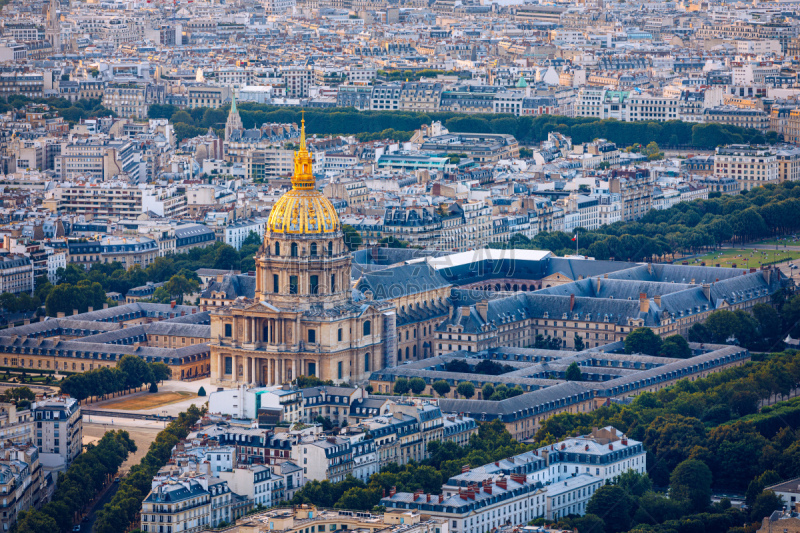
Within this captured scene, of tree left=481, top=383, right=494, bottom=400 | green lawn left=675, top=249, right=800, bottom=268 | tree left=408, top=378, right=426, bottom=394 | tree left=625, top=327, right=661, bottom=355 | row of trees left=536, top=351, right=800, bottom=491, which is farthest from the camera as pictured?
green lawn left=675, top=249, right=800, bottom=268

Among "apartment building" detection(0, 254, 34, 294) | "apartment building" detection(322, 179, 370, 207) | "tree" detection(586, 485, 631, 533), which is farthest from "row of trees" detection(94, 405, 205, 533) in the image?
"apartment building" detection(322, 179, 370, 207)

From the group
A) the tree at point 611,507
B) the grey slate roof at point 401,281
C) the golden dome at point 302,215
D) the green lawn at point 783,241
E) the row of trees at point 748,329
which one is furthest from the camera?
the green lawn at point 783,241

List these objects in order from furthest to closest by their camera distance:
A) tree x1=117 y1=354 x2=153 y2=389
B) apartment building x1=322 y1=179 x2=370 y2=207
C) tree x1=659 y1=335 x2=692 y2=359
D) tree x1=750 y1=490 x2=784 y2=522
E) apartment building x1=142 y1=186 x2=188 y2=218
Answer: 1. apartment building x1=322 y1=179 x2=370 y2=207
2. apartment building x1=142 y1=186 x2=188 y2=218
3. tree x1=659 y1=335 x2=692 y2=359
4. tree x1=117 y1=354 x2=153 y2=389
5. tree x1=750 y1=490 x2=784 y2=522

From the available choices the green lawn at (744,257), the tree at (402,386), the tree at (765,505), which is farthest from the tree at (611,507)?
the green lawn at (744,257)

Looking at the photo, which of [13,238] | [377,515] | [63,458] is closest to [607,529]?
[377,515]

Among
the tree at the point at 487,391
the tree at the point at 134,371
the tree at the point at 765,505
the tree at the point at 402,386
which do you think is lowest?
the tree at the point at 134,371

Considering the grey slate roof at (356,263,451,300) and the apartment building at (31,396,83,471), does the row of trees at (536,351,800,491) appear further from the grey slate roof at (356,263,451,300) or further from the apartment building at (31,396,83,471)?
the apartment building at (31,396,83,471)

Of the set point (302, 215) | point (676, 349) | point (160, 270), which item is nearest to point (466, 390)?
point (302, 215)

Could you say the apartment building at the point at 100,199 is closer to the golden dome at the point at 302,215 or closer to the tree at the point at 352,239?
the tree at the point at 352,239
